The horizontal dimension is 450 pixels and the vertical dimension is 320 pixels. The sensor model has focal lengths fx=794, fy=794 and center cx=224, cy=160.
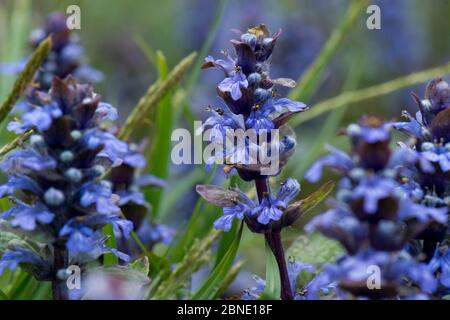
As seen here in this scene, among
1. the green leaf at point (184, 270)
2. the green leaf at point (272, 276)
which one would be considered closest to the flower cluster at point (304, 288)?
the green leaf at point (272, 276)

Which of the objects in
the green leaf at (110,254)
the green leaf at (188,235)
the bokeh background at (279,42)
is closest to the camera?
the green leaf at (110,254)

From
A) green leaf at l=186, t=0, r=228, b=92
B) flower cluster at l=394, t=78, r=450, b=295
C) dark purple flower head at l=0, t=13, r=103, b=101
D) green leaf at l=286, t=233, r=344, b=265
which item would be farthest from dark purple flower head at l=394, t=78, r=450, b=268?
dark purple flower head at l=0, t=13, r=103, b=101

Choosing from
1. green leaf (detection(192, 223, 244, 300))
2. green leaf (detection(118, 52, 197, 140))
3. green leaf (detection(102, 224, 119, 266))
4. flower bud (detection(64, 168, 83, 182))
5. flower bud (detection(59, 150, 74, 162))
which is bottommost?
green leaf (detection(192, 223, 244, 300))

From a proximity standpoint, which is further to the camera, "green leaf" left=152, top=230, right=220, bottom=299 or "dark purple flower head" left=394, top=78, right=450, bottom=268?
"green leaf" left=152, top=230, right=220, bottom=299

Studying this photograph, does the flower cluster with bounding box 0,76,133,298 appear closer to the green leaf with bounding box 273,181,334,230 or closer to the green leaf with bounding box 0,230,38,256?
the green leaf with bounding box 0,230,38,256

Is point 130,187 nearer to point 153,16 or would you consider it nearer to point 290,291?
point 290,291

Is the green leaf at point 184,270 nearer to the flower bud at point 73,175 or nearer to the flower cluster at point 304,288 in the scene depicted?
the flower cluster at point 304,288
